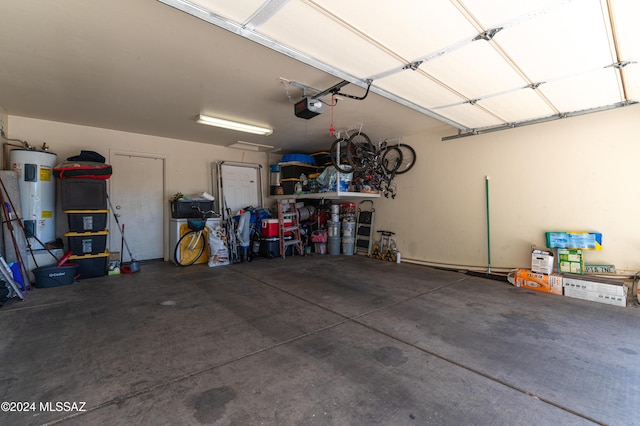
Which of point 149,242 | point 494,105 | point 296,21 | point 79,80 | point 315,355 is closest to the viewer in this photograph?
point 296,21

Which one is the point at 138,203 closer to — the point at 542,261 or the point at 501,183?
the point at 501,183

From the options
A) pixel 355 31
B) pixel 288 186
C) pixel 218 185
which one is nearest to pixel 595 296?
pixel 355 31

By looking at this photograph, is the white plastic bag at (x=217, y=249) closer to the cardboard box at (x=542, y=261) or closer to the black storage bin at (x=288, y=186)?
the black storage bin at (x=288, y=186)

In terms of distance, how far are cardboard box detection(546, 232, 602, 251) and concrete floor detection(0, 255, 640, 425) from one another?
0.83 meters

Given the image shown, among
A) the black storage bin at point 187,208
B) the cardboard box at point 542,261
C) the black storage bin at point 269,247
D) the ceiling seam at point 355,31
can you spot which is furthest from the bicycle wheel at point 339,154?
the cardboard box at point 542,261

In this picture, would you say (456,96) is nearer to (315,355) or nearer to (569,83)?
(569,83)

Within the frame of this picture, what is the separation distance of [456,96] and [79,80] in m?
4.49

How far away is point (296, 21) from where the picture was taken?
6.51 feet

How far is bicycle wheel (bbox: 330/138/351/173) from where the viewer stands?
5.53 metres

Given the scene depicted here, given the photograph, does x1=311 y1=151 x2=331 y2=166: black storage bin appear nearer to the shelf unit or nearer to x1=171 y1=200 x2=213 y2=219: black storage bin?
the shelf unit

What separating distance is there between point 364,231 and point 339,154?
7.14 feet

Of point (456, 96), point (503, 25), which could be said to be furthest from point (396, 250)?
point (503, 25)

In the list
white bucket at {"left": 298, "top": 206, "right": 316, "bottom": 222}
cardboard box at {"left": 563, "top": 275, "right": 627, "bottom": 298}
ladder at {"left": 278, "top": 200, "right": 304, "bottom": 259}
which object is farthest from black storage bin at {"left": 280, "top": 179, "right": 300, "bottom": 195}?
cardboard box at {"left": 563, "top": 275, "right": 627, "bottom": 298}

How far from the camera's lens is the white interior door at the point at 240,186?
6.85 meters
